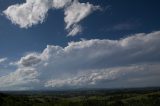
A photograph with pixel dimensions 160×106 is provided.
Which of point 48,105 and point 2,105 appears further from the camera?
point 48,105

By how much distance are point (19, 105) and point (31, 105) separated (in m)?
15.4

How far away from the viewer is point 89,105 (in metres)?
188

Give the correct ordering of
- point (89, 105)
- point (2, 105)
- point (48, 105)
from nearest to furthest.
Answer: point (2, 105) → point (48, 105) → point (89, 105)

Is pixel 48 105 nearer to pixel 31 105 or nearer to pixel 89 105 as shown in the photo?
pixel 31 105

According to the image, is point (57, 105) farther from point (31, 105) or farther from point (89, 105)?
point (89, 105)

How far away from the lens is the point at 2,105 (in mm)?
136750

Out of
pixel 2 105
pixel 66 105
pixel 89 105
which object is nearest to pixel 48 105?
pixel 66 105

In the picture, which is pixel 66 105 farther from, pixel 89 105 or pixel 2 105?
pixel 89 105

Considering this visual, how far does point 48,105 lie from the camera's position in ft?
494

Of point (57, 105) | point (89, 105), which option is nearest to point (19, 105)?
point (57, 105)

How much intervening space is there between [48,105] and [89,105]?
4501 cm

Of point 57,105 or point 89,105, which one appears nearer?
point 57,105

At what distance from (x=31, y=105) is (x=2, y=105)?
2564 centimetres

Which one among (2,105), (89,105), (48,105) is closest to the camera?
(2,105)
